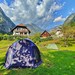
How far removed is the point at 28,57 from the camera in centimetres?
2598

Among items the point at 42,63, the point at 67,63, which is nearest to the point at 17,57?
the point at 42,63

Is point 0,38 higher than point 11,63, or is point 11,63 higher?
point 0,38

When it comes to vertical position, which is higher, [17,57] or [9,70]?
[17,57]

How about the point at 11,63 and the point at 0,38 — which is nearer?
the point at 11,63

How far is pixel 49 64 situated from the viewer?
26.4 m

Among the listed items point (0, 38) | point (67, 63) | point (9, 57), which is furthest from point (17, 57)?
point (0, 38)

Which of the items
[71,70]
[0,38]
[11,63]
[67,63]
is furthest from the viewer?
[0,38]

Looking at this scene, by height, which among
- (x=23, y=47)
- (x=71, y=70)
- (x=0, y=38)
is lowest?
(x=71, y=70)

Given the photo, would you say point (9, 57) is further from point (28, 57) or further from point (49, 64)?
point (49, 64)

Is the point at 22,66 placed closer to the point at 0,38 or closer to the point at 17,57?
the point at 17,57

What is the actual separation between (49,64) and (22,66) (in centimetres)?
364

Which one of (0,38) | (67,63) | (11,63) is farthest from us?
(0,38)

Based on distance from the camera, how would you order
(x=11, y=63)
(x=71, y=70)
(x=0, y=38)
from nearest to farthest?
1. (x=71, y=70)
2. (x=11, y=63)
3. (x=0, y=38)

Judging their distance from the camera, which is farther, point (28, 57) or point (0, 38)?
point (0, 38)
